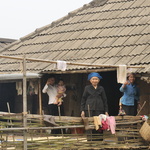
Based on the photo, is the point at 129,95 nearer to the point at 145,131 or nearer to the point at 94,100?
the point at 94,100

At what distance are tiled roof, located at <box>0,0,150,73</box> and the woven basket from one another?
1189 mm

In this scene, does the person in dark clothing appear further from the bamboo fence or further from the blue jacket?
the blue jacket

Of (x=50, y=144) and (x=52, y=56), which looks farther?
(x=52, y=56)

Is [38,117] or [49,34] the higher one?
[49,34]

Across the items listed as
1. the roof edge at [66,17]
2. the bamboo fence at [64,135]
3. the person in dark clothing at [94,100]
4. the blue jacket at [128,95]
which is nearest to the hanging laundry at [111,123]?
the bamboo fence at [64,135]

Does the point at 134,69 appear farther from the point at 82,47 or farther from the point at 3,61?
the point at 3,61

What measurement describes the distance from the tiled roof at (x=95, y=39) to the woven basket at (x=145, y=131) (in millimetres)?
1189

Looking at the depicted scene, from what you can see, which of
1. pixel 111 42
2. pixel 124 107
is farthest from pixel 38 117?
pixel 111 42

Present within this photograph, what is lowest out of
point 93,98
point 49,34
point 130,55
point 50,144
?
point 50,144

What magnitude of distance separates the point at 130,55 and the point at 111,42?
1.15 metres

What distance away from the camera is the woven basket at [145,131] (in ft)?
34.3

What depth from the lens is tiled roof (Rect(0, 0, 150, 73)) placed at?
1252 centimetres

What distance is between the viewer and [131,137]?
10.9 metres

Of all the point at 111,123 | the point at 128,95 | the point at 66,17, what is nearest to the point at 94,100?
the point at 111,123
